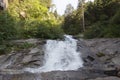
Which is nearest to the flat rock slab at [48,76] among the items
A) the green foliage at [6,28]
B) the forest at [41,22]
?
the forest at [41,22]

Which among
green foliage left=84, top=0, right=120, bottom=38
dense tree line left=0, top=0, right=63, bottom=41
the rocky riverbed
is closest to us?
the rocky riverbed

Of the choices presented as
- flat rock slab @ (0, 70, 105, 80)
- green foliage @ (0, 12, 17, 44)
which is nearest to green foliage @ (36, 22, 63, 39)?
green foliage @ (0, 12, 17, 44)

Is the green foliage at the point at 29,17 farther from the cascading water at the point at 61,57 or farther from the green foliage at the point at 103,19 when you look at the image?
the green foliage at the point at 103,19

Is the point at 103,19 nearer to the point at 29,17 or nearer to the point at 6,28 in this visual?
the point at 29,17

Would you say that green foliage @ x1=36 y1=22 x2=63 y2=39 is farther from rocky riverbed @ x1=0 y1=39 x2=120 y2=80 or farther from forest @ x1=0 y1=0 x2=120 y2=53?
rocky riverbed @ x1=0 y1=39 x2=120 y2=80

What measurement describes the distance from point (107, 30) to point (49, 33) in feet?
16.2

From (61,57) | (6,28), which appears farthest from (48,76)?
(6,28)

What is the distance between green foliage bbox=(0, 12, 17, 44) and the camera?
20766mm

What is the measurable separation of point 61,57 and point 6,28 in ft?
18.9

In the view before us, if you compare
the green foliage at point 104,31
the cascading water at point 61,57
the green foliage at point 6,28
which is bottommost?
the cascading water at point 61,57

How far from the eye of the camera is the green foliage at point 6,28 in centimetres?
2077

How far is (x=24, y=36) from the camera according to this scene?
73.1 feet

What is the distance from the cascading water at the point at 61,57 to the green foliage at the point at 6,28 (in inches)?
130

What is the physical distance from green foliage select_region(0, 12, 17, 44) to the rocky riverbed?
1.21 meters
